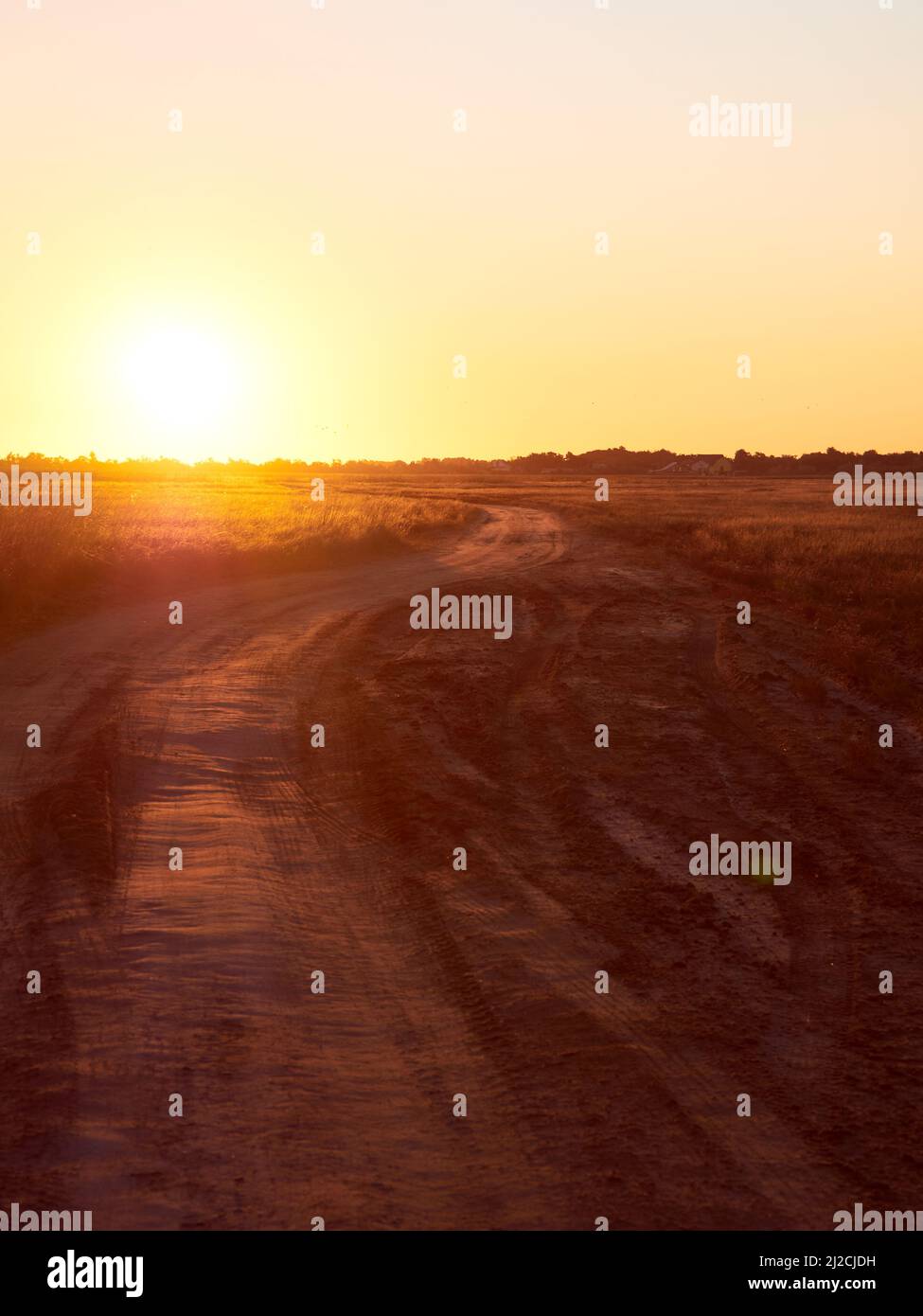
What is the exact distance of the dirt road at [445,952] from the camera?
5.14m

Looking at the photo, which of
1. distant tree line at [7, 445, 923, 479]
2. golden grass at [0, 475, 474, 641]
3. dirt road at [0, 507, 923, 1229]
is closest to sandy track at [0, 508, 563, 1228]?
dirt road at [0, 507, 923, 1229]

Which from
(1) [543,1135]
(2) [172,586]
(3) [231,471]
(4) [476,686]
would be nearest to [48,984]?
(1) [543,1135]

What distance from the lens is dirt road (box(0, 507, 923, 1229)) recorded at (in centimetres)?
514

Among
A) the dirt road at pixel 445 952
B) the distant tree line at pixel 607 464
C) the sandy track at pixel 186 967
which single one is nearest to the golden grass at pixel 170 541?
the dirt road at pixel 445 952

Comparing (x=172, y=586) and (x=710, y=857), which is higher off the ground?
(x=172, y=586)

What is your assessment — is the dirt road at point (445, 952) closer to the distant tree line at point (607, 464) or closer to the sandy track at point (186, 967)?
the sandy track at point (186, 967)

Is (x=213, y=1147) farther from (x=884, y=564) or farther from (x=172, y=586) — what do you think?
(x=884, y=564)

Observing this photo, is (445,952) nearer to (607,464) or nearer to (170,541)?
(170,541)

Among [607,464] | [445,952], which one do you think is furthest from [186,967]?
[607,464]

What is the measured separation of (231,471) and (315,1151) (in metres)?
75.8

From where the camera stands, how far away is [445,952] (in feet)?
24.1

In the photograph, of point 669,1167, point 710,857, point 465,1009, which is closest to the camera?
point 669,1167

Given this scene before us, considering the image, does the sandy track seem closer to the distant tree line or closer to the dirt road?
the dirt road
